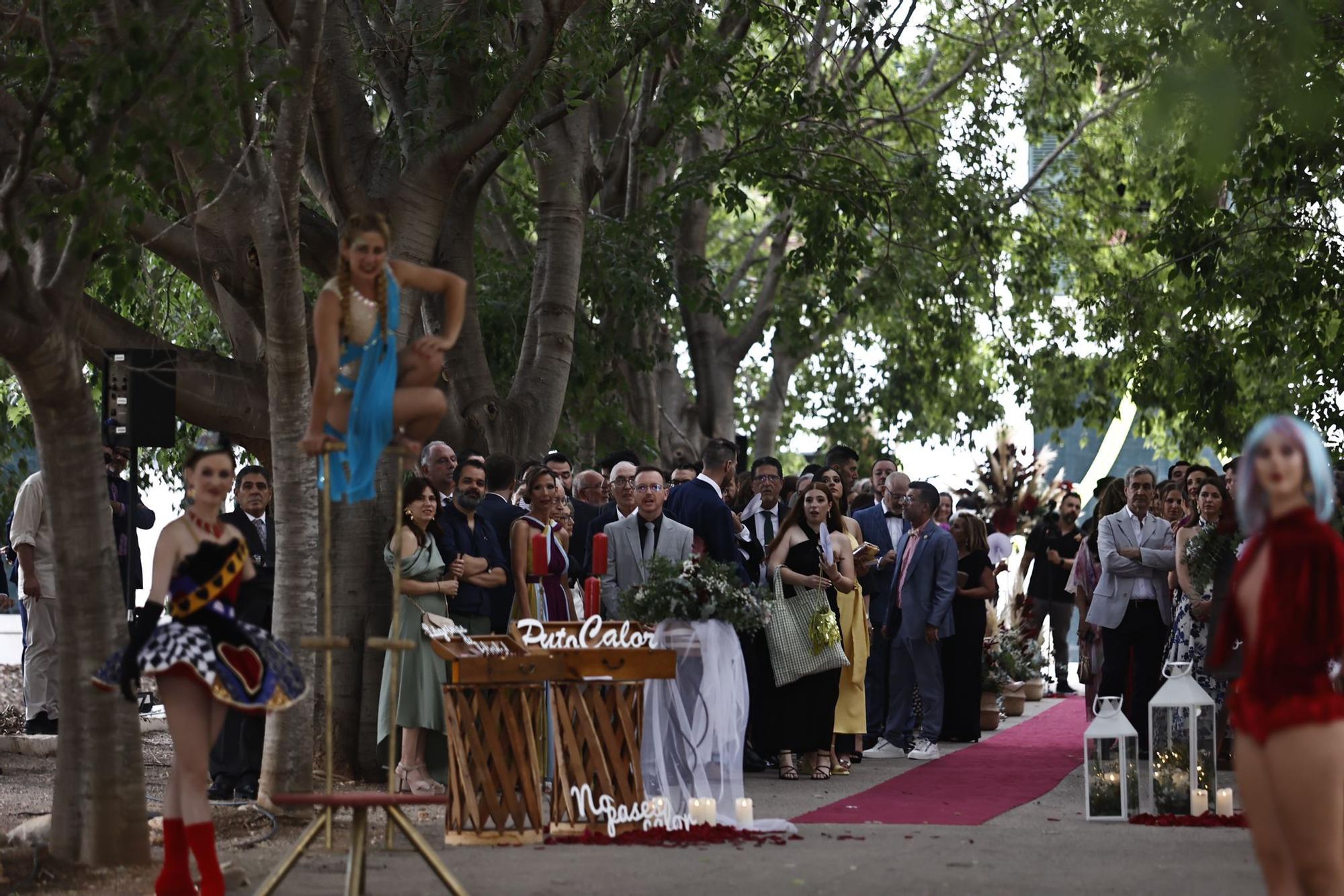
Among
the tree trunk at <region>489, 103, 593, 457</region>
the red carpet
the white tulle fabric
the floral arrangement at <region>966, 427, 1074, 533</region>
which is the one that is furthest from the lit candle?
the floral arrangement at <region>966, 427, 1074, 533</region>

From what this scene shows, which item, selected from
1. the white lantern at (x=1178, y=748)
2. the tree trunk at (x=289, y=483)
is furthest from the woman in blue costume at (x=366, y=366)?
the white lantern at (x=1178, y=748)

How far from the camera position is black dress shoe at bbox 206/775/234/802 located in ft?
37.3

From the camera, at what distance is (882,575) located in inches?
614

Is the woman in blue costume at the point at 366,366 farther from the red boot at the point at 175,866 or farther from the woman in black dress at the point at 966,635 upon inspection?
the woman in black dress at the point at 966,635

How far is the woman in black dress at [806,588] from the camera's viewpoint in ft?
42.2

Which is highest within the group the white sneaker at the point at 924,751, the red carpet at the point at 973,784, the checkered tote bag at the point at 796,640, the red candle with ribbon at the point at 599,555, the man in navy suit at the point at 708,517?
the man in navy suit at the point at 708,517

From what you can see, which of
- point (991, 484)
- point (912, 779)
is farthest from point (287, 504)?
point (991, 484)

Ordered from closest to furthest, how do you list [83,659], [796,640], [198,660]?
[198,660], [83,659], [796,640]

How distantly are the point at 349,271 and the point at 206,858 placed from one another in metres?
2.41

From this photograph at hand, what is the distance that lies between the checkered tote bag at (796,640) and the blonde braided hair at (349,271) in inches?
247

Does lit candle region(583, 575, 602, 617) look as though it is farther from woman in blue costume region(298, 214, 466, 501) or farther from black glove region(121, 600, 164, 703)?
black glove region(121, 600, 164, 703)

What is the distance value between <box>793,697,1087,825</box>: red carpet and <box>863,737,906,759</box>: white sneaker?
0.23 metres

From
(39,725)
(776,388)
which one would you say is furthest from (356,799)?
(776,388)

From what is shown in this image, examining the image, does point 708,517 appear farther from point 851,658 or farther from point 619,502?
point 851,658
